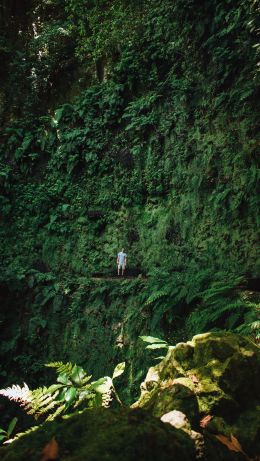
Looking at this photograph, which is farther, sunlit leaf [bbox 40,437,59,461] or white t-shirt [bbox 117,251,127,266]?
white t-shirt [bbox 117,251,127,266]

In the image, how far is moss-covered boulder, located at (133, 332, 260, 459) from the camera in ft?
7.14

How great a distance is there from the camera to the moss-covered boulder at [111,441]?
150cm

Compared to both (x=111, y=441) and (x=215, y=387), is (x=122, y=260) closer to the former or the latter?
(x=215, y=387)

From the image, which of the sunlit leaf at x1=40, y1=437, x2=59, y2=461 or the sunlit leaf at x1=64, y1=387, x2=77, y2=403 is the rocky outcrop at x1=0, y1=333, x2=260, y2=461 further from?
the sunlit leaf at x1=64, y1=387, x2=77, y2=403

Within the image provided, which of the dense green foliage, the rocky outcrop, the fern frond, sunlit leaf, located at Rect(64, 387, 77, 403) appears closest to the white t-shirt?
the dense green foliage

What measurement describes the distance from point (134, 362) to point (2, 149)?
1032 cm

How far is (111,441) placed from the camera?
1545 mm

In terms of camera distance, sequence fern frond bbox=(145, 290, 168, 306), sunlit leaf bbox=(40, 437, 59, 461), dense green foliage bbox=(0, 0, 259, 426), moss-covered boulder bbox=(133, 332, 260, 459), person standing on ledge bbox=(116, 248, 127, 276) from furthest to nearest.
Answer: person standing on ledge bbox=(116, 248, 127, 276) → dense green foliage bbox=(0, 0, 259, 426) → fern frond bbox=(145, 290, 168, 306) → moss-covered boulder bbox=(133, 332, 260, 459) → sunlit leaf bbox=(40, 437, 59, 461)

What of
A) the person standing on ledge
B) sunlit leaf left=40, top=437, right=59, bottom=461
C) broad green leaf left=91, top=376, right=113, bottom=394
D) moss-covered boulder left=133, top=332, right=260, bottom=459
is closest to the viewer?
sunlit leaf left=40, top=437, right=59, bottom=461

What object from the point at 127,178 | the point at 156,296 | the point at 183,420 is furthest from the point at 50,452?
the point at 127,178

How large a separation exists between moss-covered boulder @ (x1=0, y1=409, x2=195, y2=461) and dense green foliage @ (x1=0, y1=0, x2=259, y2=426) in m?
3.30

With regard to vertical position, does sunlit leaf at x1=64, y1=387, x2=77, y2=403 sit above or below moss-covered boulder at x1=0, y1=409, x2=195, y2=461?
below

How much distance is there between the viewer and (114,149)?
1099cm

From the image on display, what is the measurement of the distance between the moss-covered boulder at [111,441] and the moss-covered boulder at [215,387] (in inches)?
21.3
